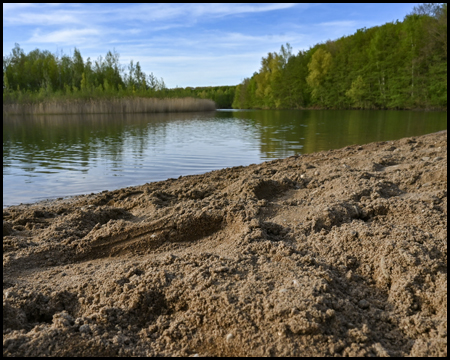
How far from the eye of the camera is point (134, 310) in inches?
80.1

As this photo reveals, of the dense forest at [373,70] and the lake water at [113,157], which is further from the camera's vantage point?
the dense forest at [373,70]

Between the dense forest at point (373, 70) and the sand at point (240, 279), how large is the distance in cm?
3913

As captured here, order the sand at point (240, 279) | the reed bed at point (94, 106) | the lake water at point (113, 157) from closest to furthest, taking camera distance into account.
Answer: the sand at point (240, 279) → the lake water at point (113, 157) → the reed bed at point (94, 106)

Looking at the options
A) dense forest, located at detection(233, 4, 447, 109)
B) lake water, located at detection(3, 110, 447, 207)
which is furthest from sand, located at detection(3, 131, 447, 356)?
dense forest, located at detection(233, 4, 447, 109)

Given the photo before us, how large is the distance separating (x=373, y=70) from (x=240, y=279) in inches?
1973

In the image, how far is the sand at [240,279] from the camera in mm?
1778

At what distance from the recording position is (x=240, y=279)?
2227mm

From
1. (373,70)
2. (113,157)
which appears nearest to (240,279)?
(113,157)

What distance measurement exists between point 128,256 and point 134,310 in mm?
873

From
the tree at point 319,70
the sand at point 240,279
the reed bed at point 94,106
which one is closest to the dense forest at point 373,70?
the tree at point 319,70

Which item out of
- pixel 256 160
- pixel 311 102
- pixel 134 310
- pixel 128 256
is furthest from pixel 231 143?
pixel 311 102

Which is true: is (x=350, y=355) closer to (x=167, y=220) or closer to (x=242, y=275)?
(x=242, y=275)

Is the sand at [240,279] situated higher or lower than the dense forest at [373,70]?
lower

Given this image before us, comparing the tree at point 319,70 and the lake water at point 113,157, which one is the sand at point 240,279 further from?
the tree at point 319,70
